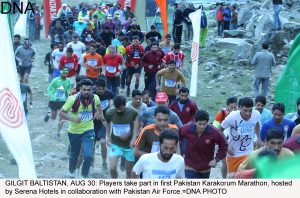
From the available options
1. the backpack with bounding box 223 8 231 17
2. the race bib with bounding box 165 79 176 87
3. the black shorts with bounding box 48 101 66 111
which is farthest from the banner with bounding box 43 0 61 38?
the race bib with bounding box 165 79 176 87

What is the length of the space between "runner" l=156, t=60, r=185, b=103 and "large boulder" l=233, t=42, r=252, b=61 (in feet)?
28.9

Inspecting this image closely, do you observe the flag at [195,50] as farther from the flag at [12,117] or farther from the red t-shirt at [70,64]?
the flag at [12,117]

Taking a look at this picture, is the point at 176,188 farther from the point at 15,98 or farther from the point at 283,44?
the point at 283,44

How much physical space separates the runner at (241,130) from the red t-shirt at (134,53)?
6631mm

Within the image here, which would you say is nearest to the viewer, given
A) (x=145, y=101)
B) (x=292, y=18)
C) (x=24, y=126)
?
(x=24, y=126)

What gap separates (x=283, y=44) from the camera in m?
21.1

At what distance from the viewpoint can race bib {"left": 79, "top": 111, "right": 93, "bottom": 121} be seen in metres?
9.93

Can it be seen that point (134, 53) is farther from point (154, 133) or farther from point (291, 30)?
point (291, 30)

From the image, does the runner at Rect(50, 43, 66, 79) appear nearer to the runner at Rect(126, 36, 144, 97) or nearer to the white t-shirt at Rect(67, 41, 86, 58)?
the white t-shirt at Rect(67, 41, 86, 58)

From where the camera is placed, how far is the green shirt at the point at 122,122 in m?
9.46

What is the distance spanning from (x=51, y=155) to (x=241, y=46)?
36.4ft

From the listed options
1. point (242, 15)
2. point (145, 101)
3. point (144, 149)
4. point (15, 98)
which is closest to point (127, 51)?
point (145, 101)

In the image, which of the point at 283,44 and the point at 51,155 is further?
the point at 283,44

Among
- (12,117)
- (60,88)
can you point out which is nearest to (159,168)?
(12,117)
